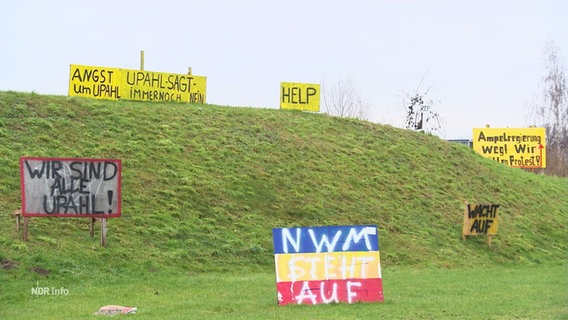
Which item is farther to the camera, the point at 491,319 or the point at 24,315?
the point at 24,315

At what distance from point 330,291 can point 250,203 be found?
1011cm

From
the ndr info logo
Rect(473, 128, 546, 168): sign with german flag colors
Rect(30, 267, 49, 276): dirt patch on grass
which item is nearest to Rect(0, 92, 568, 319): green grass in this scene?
Rect(30, 267, 49, 276): dirt patch on grass

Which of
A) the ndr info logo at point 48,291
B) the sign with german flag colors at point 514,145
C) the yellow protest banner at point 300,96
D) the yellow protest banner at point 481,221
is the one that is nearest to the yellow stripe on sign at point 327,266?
the ndr info logo at point 48,291

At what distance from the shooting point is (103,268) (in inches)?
631

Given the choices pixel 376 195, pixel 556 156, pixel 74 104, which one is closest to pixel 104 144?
pixel 74 104

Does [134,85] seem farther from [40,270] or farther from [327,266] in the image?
[327,266]

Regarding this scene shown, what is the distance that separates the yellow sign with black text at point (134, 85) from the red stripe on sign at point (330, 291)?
17.9 metres

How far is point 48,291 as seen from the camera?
13922mm

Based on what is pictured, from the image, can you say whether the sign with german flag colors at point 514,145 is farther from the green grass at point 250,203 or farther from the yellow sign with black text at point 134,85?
the yellow sign with black text at point 134,85

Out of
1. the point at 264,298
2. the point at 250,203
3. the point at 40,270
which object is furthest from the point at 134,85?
the point at 264,298

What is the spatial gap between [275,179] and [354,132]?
7.86 metres

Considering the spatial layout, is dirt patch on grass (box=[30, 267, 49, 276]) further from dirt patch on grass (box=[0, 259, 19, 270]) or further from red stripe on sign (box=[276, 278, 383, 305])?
red stripe on sign (box=[276, 278, 383, 305])

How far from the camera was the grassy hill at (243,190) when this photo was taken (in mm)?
17828

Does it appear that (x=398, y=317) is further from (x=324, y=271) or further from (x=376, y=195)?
(x=376, y=195)
